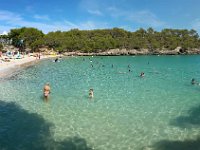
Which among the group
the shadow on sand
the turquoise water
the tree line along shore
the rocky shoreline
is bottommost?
the shadow on sand

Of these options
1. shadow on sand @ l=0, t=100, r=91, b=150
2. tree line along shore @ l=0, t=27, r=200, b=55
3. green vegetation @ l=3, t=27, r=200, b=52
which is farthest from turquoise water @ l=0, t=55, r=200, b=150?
green vegetation @ l=3, t=27, r=200, b=52

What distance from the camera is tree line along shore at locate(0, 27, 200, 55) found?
5517 inches

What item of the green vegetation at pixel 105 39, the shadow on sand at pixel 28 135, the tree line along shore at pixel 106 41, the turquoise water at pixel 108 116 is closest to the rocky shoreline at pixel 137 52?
the tree line along shore at pixel 106 41

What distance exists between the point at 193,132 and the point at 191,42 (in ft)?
564

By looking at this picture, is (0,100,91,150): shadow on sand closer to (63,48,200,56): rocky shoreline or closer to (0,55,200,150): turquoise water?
(0,55,200,150): turquoise water

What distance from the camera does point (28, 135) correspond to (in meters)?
19.9

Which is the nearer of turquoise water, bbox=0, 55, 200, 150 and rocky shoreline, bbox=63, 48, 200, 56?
turquoise water, bbox=0, 55, 200, 150

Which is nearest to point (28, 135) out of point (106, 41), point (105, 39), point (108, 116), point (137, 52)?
point (108, 116)

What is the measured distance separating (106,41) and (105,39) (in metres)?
2.73

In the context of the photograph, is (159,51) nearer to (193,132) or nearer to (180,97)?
(180,97)

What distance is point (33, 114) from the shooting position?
25.2 meters

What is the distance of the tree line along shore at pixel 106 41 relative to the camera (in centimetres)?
14012

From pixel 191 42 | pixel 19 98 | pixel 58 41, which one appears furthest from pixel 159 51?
pixel 19 98

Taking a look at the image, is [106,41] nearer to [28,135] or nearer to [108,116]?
[108,116]
